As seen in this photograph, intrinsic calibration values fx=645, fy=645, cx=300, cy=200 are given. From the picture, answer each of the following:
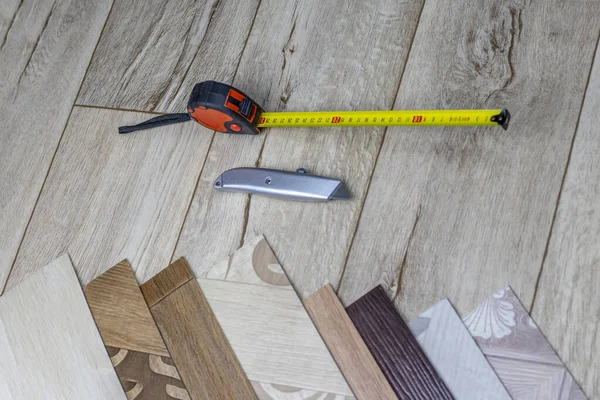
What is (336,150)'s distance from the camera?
1258 millimetres

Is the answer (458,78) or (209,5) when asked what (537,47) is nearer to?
(458,78)

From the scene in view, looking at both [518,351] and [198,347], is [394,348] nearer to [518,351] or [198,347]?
[518,351]

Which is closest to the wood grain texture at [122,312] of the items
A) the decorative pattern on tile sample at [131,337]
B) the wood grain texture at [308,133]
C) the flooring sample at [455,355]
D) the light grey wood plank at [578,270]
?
the decorative pattern on tile sample at [131,337]

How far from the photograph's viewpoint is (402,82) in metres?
1.28

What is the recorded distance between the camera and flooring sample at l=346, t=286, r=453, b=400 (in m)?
1.07

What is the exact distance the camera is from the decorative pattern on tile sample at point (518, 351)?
3.35 feet

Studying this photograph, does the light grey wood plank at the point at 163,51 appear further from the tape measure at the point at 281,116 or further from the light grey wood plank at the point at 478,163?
the light grey wood plank at the point at 478,163

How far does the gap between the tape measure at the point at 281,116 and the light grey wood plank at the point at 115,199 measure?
3.9 inches

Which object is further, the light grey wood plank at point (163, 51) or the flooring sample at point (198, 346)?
the light grey wood plank at point (163, 51)

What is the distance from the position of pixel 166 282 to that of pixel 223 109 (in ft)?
1.14

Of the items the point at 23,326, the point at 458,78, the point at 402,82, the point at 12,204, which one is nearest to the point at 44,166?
the point at 12,204

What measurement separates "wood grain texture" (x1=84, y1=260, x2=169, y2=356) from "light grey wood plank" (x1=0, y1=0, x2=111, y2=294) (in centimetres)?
23

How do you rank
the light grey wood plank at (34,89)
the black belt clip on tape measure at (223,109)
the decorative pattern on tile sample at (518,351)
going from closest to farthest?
the decorative pattern on tile sample at (518,351)
the black belt clip on tape measure at (223,109)
the light grey wood plank at (34,89)

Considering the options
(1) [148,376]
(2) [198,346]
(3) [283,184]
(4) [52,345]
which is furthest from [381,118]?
(4) [52,345]
